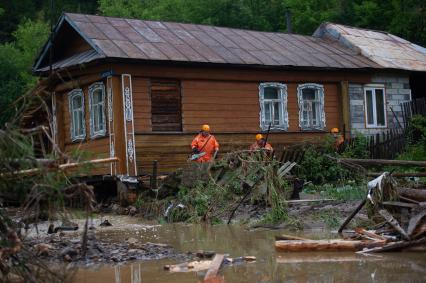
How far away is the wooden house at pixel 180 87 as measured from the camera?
18.2 m

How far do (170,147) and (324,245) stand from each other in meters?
10.0

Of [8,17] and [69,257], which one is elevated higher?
[8,17]

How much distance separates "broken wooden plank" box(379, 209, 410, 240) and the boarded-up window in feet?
31.5

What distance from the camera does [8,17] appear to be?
46844 millimetres

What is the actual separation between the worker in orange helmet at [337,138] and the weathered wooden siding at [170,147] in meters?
1.62

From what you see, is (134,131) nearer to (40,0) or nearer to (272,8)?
(272,8)

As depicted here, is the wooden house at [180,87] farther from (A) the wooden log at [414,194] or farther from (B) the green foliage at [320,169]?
(A) the wooden log at [414,194]

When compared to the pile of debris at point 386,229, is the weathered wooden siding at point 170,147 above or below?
above

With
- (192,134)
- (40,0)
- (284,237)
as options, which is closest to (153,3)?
(40,0)

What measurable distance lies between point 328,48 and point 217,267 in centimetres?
1716

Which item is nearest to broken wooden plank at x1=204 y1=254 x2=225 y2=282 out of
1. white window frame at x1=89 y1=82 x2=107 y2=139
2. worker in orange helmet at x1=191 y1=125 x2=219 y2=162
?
worker in orange helmet at x1=191 y1=125 x2=219 y2=162

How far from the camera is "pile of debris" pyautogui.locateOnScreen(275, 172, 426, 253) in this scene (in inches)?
355

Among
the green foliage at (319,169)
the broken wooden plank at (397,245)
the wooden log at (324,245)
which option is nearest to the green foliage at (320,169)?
the green foliage at (319,169)

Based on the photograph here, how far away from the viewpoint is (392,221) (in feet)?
31.6
